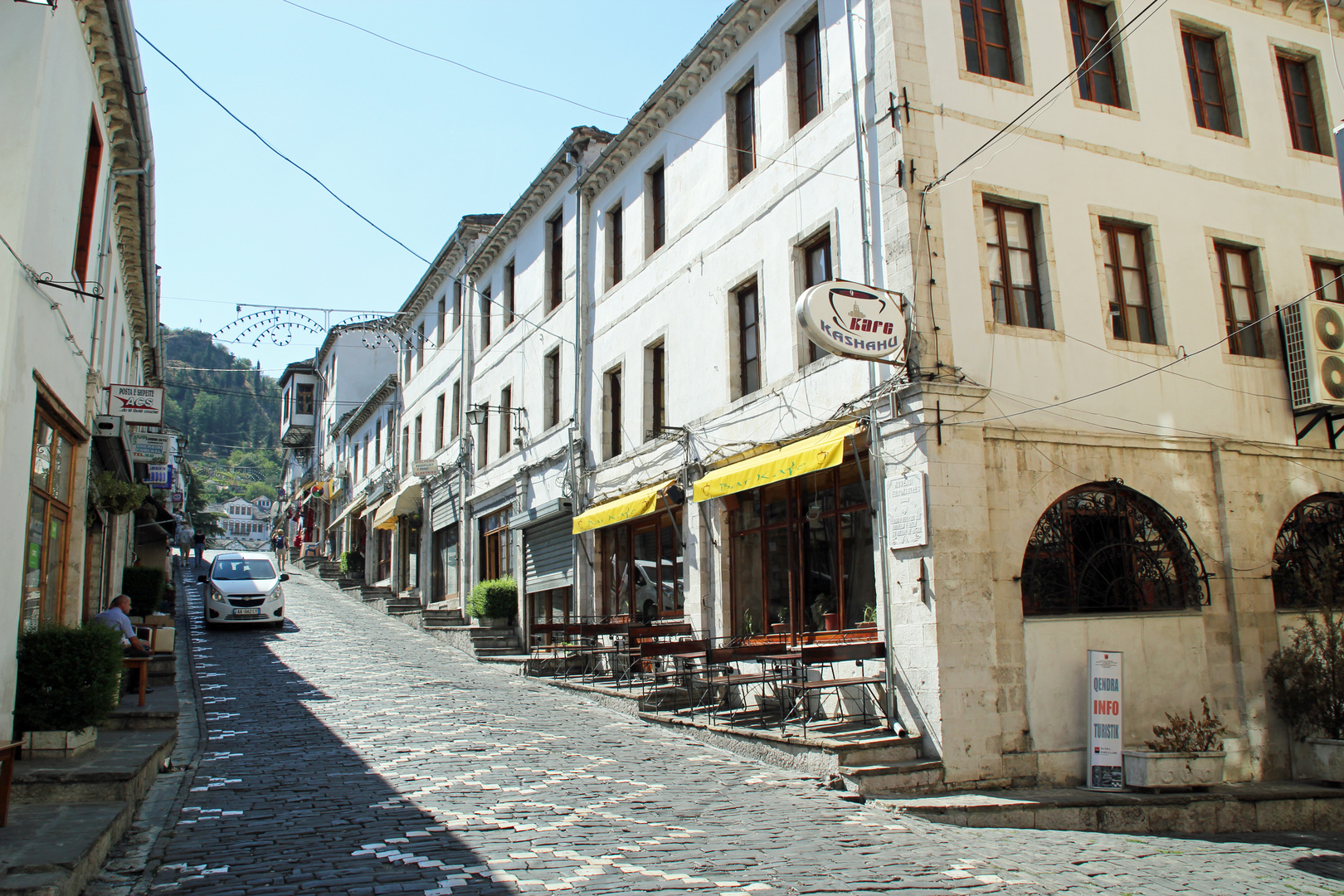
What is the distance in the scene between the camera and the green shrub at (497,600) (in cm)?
2083

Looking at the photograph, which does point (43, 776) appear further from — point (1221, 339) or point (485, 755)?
point (1221, 339)

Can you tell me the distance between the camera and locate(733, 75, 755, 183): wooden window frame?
14.0m

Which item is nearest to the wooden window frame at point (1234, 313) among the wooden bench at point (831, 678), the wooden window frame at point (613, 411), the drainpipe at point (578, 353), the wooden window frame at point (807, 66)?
the wooden window frame at point (807, 66)

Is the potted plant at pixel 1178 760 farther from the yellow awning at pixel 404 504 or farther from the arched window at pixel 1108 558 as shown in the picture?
the yellow awning at pixel 404 504

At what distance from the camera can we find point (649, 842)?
22.0 feet

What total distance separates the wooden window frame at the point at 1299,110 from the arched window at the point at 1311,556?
16.6ft

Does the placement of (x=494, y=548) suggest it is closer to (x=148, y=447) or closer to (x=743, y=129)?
(x=148, y=447)

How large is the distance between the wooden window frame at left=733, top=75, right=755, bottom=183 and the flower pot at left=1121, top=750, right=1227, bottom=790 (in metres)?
8.91

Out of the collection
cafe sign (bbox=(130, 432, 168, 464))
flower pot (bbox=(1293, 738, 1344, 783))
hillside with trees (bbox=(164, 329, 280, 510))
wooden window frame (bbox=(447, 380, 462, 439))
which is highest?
hillside with trees (bbox=(164, 329, 280, 510))

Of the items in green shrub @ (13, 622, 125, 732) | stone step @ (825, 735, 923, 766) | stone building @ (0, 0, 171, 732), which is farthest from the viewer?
stone step @ (825, 735, 923, 766)

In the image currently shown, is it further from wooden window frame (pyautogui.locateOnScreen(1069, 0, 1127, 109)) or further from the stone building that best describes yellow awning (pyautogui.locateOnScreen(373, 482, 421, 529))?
wooden window frame (pyautogui.locateOnScreen(1069, 0, 1127, 109))

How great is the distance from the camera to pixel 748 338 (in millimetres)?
13719

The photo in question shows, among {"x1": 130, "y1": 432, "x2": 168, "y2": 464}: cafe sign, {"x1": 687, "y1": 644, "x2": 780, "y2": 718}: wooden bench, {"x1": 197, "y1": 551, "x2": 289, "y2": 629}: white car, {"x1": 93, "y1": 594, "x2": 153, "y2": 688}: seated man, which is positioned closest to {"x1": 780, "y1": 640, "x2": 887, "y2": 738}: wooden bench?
{"x1": 687, "y1": 644, "x2": 780, "y2": 718}: wooden bench

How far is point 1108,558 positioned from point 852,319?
4.09m
